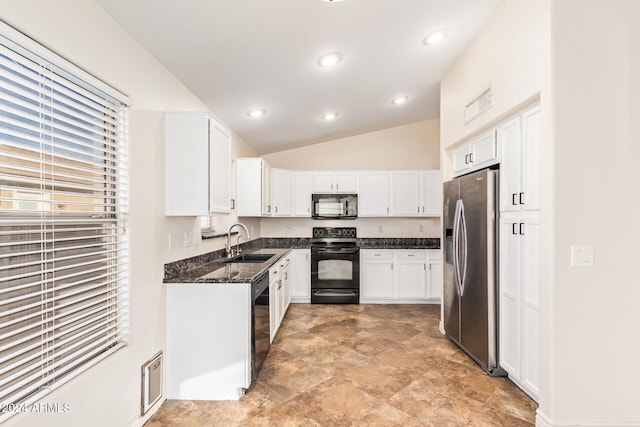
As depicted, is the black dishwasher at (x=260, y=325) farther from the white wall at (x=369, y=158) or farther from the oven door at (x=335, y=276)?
the white wall at (x=369, y=158)

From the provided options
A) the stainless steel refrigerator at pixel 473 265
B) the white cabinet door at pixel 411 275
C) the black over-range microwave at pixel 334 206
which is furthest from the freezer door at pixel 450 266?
the black over-range microwave at pixel 334 206

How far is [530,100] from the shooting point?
7.39 ft

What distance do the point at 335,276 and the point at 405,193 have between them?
5.71 feet

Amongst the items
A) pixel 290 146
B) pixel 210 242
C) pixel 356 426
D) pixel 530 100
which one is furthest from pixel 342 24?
pixel 290 146

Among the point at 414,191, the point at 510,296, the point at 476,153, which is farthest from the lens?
the point at 414,191

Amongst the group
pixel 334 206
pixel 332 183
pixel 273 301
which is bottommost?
pixel 273 301

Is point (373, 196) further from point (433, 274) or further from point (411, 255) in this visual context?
point (433, 274)

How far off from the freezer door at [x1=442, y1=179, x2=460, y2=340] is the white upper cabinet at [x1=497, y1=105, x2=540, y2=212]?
25.8 inches

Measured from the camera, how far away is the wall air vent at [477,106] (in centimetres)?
281

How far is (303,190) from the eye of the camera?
17.8 ft

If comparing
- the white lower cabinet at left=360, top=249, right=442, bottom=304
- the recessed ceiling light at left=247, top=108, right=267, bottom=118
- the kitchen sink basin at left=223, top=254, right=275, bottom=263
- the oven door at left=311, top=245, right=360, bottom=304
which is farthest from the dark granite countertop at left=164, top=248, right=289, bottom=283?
the white lower cabinet at left=360, top=249, right=442, bottom=304

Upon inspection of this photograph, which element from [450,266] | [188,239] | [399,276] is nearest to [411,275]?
[399,276]

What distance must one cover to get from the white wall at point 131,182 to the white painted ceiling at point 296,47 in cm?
17

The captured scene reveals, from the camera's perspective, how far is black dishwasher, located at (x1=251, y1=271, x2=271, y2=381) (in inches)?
99.5
